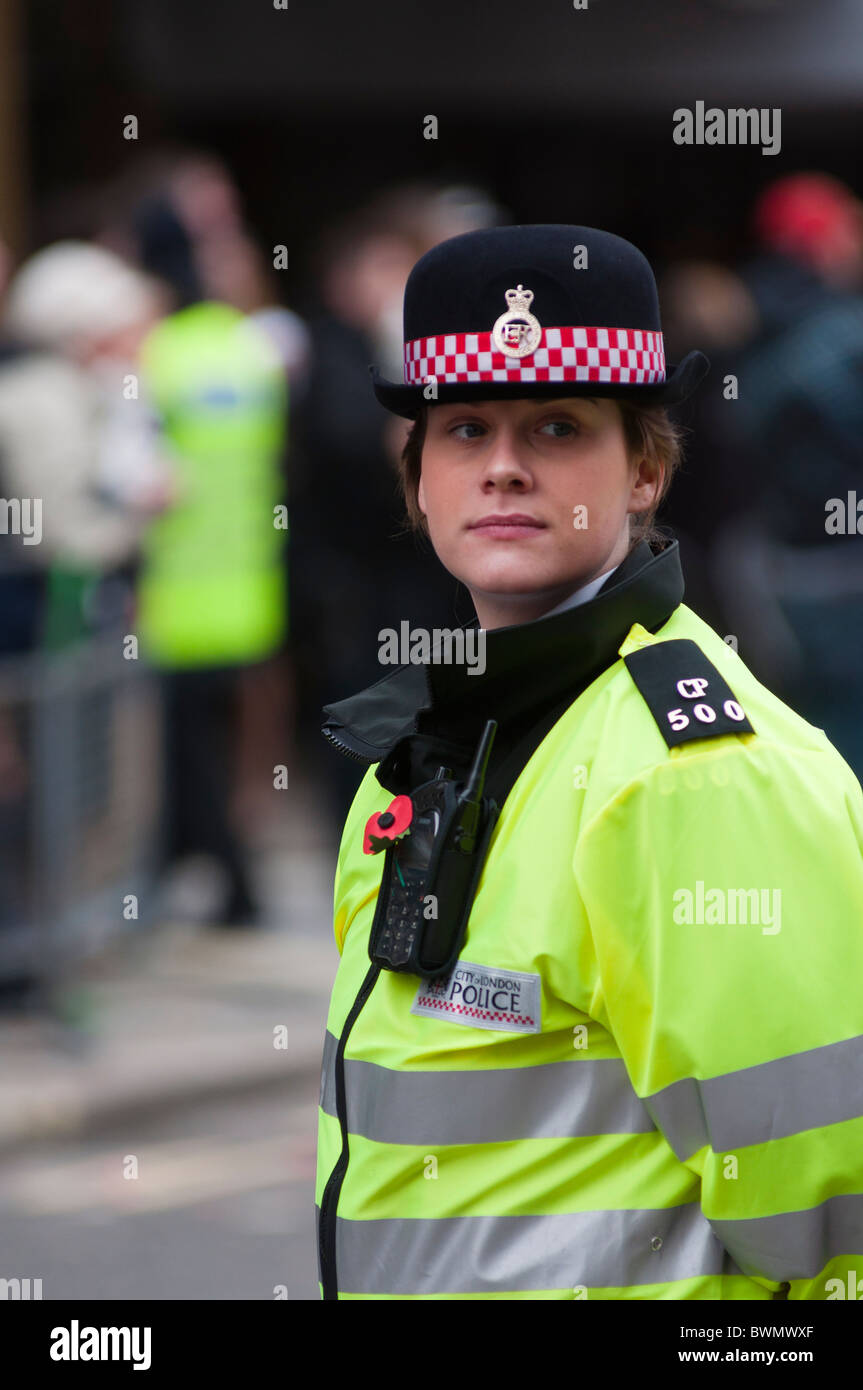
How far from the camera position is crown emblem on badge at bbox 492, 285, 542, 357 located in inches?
77.7

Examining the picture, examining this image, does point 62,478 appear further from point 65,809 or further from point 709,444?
point 709,444

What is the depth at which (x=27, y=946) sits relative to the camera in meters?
6.12

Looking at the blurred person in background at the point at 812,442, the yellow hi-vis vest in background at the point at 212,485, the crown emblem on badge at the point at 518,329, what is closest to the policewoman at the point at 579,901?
the crown emblem on badge at the point at 518,329

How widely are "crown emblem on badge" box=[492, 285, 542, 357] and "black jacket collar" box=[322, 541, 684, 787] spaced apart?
253 millimetres

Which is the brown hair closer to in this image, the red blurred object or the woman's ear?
the woman's ear

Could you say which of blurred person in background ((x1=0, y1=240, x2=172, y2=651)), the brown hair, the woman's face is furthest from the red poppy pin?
blurred person in background ((x1=0, y1=240, x2=172, y2=651))

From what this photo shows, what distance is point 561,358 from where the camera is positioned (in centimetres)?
198

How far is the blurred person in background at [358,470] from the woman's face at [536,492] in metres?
5.00

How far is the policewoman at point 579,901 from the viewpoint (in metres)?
1.81

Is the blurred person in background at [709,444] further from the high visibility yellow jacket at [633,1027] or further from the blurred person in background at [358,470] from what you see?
the high visibility yellow jacket at [633,1027]

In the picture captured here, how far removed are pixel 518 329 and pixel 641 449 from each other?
8.6 inches
